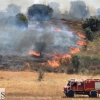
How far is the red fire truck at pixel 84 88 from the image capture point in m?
48.8

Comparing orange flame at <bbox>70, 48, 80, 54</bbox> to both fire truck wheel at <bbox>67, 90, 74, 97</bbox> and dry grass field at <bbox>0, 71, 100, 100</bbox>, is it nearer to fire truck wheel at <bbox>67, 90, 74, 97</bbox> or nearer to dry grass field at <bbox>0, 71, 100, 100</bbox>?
dry grass field at <bbox>0, 71, 100, 100</bbox>

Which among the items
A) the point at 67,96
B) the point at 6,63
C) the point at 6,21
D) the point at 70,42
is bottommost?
the point at 67,96

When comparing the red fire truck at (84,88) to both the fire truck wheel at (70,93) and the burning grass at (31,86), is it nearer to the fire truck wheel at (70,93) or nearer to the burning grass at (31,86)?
the fire truck wheel at (70,93)

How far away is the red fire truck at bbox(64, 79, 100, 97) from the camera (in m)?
48.8

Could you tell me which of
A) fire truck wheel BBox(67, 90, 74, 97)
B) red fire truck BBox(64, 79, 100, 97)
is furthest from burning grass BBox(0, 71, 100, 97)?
red fire truck BBox(64, 79, 100, 97)

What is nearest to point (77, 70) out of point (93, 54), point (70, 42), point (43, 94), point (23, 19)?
point (93, 54)

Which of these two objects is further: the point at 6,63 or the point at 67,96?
the point at 6,63

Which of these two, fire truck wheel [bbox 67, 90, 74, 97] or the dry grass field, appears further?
fire truck wheel [bbox 67, 90, 74, 97]

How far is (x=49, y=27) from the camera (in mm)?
111250

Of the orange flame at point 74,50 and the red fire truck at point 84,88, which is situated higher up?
the orange flame at point 74,50

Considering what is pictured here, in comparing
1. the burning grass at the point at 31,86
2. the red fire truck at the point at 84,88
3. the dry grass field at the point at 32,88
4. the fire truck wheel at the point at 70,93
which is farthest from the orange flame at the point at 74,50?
the fire truck wheel at the point at 70,93

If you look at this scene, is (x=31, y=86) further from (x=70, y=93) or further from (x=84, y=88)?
(x=84, y=88)

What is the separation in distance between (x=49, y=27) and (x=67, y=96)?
6380cm

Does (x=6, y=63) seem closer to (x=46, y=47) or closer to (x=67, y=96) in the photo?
(x=46, y=47)
